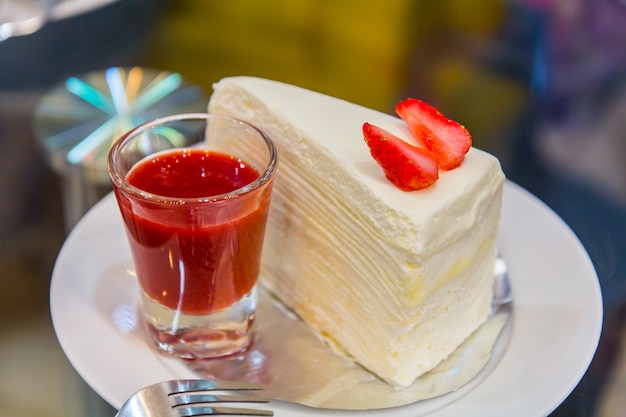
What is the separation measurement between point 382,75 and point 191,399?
1224mm

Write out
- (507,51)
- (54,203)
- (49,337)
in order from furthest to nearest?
(507,51) < (54,203) < (49,337)

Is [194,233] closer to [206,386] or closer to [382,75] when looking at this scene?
[206,386]

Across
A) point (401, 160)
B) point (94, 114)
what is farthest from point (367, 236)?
point (94, 114)

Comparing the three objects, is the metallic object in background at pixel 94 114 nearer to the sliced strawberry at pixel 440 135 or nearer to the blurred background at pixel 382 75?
the blurred background at pixel 382 75

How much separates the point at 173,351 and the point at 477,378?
47cm

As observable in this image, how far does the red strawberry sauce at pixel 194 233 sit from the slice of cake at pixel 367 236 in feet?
0.31

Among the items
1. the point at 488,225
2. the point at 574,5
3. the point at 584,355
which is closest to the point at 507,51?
the point at 574,5

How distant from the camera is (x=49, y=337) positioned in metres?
1.22

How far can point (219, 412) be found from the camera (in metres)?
1.02

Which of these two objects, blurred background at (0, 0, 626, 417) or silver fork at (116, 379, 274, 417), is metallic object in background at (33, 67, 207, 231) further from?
silver fork at (116, 379, 274, 417)

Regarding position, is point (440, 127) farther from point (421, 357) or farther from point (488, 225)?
point (421, 357)

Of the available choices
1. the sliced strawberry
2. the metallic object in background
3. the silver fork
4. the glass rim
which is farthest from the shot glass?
the metallic object in background

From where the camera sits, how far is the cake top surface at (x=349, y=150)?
3.37 ft

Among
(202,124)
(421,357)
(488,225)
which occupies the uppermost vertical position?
(202,124)
